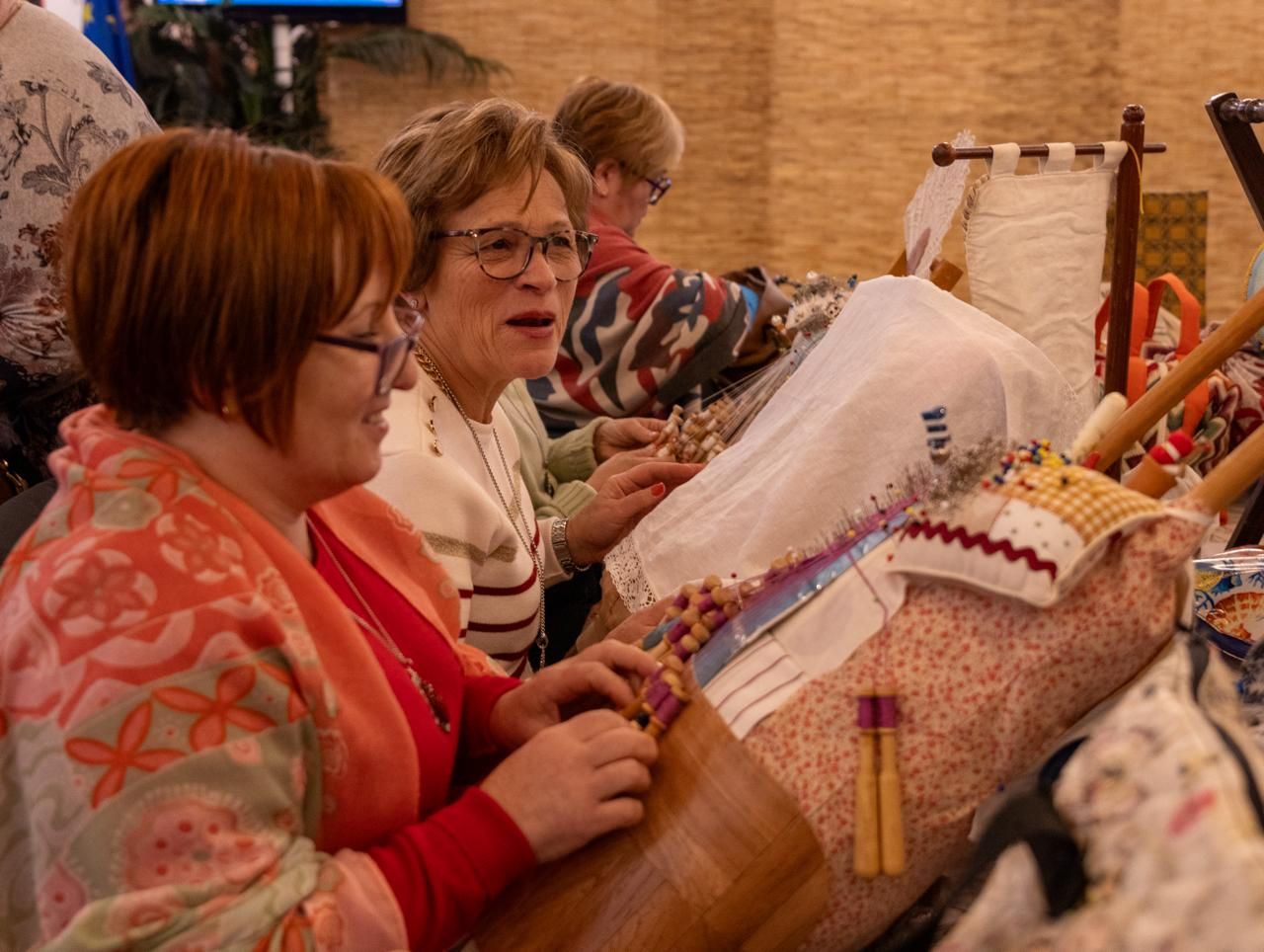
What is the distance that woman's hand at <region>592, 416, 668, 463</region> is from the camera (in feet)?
7.93

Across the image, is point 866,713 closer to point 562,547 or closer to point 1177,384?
point 1177,384

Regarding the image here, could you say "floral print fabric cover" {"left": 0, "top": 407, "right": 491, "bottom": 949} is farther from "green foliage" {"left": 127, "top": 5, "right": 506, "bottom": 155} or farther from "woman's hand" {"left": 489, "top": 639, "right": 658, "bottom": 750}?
"green foliage" {"left": 127, "top": 5, "right": 506, "bottom": 155}

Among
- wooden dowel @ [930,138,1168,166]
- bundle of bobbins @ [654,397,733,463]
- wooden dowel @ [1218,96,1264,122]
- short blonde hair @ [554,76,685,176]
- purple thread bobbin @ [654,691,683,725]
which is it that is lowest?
bundle of bobbins @ [654,397,733,463]

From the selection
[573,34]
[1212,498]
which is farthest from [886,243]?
[1212,498]

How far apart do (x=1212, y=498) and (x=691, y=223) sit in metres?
5.59

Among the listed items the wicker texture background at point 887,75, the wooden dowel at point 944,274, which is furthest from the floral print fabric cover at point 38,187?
the wicker texture background at point 887,75

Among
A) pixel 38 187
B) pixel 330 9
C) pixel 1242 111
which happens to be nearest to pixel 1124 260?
pixel 1242 111

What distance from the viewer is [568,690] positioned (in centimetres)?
119

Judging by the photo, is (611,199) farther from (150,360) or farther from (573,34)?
(573,34)

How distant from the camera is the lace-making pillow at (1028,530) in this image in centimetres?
88

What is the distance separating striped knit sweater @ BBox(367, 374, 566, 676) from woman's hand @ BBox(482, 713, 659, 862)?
43cm

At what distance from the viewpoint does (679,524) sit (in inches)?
72.2

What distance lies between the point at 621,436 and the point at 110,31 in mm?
4614

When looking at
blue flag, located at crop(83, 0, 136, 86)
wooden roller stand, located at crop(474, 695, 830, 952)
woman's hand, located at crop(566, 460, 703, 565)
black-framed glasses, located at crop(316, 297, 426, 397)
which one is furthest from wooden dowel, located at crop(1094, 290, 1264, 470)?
blue flag, located at crop(83, 0, 136, 86)
